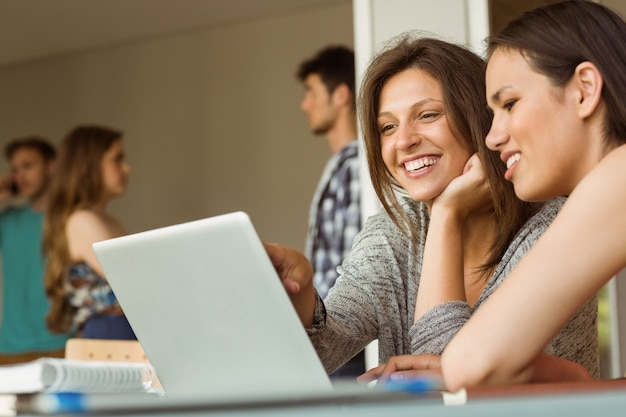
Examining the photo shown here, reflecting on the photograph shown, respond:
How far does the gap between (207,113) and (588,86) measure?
4.93 metres

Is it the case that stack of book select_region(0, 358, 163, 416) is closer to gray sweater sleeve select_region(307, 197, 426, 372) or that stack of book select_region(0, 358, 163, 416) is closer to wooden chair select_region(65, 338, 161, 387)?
gray sweater sleeve select_region(307, 197, 426, 372)

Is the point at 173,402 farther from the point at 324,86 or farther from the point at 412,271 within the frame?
the point at 324,86

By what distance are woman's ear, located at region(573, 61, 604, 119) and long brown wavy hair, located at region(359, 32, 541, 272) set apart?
1.01 ft

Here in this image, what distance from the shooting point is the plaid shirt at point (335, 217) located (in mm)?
2938

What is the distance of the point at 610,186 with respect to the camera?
3.51 feet

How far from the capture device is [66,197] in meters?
3.48

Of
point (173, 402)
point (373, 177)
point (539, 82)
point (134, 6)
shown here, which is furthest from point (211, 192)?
point (173, 402)

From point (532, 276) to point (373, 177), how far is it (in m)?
0.72

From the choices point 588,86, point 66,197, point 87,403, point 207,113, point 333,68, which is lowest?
point 87,403

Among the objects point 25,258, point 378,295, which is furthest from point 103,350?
point 25,258

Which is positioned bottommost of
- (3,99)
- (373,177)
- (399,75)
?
(373,177)

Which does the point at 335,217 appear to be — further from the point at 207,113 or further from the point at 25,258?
the point at 207,113

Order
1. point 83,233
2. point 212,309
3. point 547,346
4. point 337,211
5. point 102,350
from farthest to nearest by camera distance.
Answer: point 83,233 → point 337,211 → point 102,350 → point 547,346 → point 212,309

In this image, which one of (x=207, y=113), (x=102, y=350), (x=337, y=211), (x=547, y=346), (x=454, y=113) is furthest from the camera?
(x=207, y=113)
